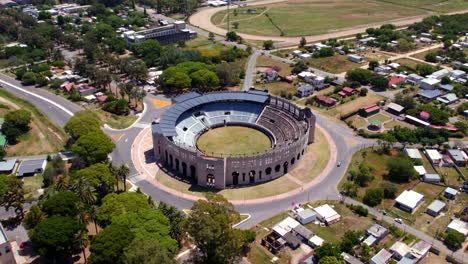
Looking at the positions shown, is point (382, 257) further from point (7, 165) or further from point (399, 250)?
point (7, 165)

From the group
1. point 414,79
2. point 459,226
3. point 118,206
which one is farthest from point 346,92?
point 118,206

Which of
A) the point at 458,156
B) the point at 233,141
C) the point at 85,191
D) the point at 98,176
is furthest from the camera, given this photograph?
the point at 233,141

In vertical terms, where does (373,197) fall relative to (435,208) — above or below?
above

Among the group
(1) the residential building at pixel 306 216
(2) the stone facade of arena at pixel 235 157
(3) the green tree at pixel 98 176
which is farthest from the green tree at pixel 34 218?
(1) the residential building at pixel 306 216

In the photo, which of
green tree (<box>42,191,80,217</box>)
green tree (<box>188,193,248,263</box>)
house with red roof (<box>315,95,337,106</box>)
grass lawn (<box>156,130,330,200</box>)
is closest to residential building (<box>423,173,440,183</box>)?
grass lawn (<box>156,130,330,200</box>)

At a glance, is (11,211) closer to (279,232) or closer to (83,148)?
(83,148)

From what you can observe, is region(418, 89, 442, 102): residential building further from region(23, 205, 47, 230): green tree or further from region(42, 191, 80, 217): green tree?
region(23, 205, 47, 230): green tree
